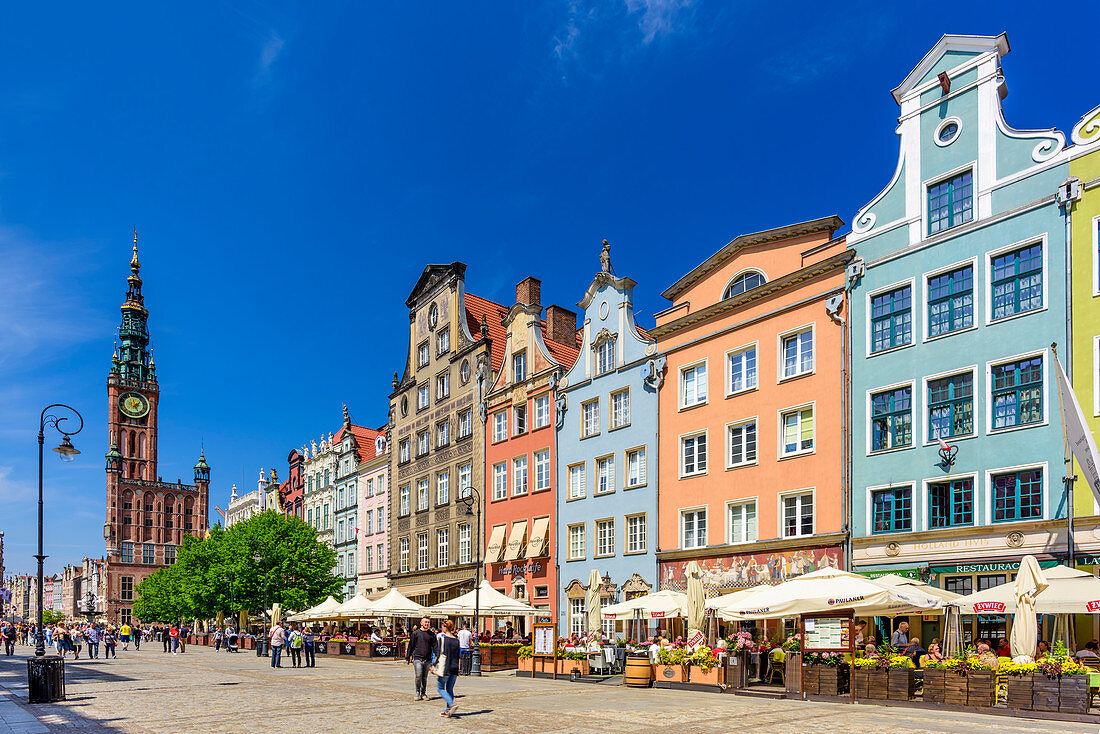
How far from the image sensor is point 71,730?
16.6 m

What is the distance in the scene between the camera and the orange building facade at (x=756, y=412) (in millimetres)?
32344

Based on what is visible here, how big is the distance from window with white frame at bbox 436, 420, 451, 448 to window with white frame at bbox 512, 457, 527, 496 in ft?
23.7

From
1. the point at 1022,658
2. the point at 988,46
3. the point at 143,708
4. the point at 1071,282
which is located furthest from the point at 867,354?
the point at 143,708

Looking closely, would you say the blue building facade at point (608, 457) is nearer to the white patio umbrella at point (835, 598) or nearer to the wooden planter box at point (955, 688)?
the white patio umbrella at point (835, 598)

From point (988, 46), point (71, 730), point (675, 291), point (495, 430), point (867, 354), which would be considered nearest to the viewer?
point (71, 730)

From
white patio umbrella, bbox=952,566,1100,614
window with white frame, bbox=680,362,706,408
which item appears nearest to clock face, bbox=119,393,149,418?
window with white frame, bbox=680,362,706,408

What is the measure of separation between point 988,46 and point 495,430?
29.2 metres

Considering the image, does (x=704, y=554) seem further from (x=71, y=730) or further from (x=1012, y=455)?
(x=71, y=730)

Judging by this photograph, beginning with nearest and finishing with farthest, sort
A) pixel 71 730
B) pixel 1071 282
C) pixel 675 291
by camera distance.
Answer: pixel 71 730 → pixel 1071 282 → pixel 675 291

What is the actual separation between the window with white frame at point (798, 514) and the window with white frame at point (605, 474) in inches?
392

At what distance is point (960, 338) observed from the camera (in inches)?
1125

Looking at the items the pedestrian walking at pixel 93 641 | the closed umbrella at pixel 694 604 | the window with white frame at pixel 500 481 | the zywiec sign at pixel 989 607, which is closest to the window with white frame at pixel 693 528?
the closed umbrella at pixel 694 604

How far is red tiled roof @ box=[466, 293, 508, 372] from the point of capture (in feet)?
171

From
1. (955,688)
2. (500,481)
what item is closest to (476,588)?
(500,481)
